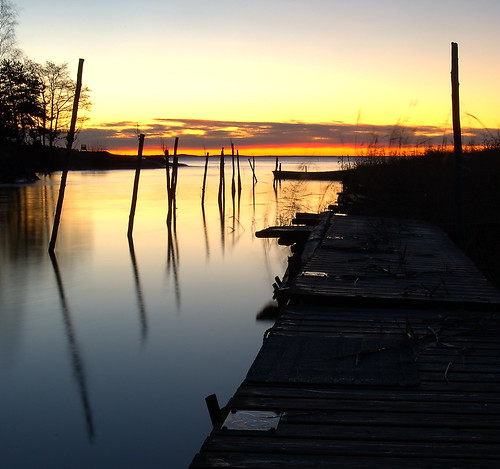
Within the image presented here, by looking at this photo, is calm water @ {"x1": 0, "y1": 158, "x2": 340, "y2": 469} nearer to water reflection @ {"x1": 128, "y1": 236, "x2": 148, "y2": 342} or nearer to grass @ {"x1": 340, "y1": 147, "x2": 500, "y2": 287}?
water reflection @ {"x1": 128, "y1": 236, "x2": 148, "y2": 342}

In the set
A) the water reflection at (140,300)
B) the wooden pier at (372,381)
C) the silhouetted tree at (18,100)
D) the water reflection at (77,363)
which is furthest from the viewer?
the silhouetted tree at (18,100)

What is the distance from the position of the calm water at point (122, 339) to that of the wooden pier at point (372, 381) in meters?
1.24

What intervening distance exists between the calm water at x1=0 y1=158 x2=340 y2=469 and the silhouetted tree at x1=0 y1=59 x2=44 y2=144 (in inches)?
1230

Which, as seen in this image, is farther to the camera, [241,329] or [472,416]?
[241,329]

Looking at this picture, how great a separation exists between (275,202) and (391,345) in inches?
1083

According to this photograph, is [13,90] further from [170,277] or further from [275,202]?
[170,277]

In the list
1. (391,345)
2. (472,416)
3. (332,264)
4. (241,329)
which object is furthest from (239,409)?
(241,329)

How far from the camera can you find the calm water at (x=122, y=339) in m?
4.77

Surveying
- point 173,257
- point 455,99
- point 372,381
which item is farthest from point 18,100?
point 372,381

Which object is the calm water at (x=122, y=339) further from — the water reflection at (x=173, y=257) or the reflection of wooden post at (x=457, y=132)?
the reflection of wooden post at (x=457, y=132)

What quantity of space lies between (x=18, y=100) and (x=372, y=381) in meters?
49.3

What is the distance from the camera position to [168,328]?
27.7ft

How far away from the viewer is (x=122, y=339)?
7746mm

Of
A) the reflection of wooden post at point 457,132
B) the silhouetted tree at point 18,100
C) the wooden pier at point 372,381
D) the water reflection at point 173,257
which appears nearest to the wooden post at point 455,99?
the reflection of wooden post at point 457,132
